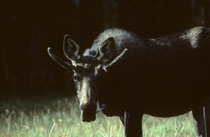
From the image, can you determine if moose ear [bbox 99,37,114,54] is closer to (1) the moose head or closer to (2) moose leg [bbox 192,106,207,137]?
(1) the moose head

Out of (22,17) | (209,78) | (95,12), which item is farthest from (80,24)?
(209,78)

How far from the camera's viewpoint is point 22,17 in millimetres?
20219

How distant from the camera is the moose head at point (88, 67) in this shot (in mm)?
5156

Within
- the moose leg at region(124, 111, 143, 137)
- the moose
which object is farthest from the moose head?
the moose leg at region(124, 111, 143, 137)

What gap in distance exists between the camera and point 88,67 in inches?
216

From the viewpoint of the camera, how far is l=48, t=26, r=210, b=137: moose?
5613 mm

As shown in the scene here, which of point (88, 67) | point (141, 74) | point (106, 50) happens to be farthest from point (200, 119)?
point (88, 67)

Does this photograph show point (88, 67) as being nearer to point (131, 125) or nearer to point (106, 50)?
point (106, 50)

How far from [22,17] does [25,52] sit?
17.6 ft

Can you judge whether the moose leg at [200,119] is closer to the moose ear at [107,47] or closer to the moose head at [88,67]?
the moose head at [88,67]

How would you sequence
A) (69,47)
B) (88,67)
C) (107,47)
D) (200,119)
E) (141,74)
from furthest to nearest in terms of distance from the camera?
1. (200,119)
2. (141,74)
3. (69,47)
4. (107,47)
5. (88,67)

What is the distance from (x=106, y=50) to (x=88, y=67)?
19.4 inches

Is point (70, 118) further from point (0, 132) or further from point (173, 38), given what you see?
point (173, 38)

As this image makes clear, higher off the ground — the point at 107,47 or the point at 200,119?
the point at 107,47
